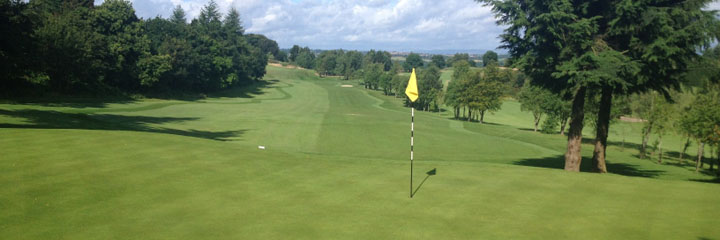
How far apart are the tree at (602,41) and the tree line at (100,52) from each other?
44.6 metres

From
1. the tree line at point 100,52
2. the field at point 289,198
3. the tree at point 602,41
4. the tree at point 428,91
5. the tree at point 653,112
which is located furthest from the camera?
the tree at point 428,91

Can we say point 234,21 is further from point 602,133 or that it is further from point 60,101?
point 602,133

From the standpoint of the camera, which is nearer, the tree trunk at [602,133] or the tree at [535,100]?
the tree trunk at [602,133]

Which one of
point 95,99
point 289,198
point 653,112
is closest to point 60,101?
point 95,99

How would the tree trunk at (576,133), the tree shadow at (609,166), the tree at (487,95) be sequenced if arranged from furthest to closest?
the tree at (487,95)
the tree shadow at (609,166)
the tree trunk at (576,133)

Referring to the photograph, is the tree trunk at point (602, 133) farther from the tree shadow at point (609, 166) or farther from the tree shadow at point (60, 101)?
the tree shadow at point (60, 101)

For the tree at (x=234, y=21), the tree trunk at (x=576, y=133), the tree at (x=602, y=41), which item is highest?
the tree at (x=234, y=21)

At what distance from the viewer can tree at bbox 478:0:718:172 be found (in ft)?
60.6

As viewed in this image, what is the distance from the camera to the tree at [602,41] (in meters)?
18.5

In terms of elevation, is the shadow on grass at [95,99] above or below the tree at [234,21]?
below

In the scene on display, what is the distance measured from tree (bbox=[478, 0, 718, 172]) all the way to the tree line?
44.6 meters

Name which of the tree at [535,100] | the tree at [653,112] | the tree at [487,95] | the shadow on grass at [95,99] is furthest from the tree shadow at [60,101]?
the tree at [653,112]

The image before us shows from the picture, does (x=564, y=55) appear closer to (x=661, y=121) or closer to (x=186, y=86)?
(x=661, y=121)

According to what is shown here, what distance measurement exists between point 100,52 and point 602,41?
62.6 meters
